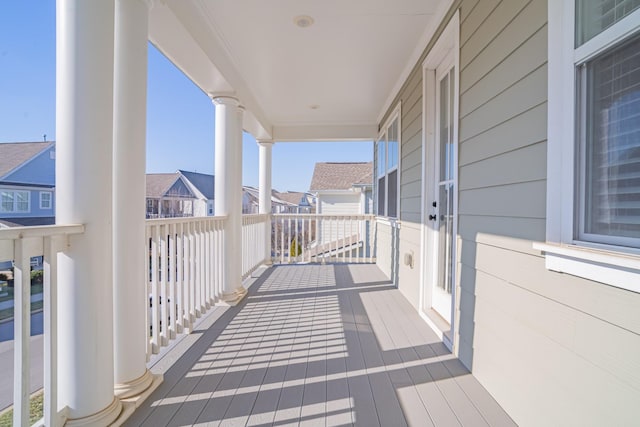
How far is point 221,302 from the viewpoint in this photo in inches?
133

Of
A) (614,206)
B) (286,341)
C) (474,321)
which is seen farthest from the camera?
(286,341)

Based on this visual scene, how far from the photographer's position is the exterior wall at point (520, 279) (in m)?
1.09

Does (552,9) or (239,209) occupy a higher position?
(552,9)

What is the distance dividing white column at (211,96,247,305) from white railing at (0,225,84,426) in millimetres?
2051

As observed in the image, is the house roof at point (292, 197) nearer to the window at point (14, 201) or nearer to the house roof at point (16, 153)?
the house roof at point (16, 153)

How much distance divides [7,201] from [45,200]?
14 cm

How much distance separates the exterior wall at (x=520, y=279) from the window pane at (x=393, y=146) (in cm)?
224

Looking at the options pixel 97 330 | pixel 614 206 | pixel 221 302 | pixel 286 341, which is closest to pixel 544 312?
pixel 614 206

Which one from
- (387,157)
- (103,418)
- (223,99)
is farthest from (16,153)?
(387,157)

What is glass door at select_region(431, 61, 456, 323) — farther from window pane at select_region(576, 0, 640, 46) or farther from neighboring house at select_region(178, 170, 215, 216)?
neighboring house at select_region(178, 170, 215, 216)

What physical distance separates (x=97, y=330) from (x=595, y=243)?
213cm

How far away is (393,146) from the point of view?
183 inches

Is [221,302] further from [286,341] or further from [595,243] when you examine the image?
[595,243]

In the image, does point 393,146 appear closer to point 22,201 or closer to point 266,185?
point 266,185
